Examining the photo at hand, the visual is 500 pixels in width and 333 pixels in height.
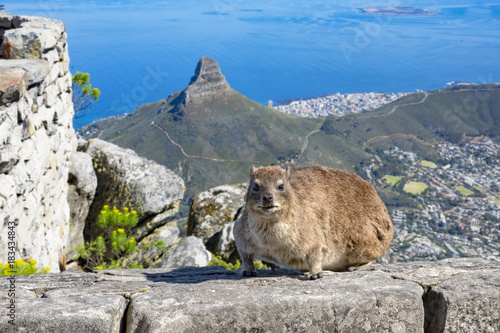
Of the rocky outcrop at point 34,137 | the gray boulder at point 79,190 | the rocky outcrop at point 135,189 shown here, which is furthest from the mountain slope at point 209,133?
the rocky outcrop at point 34,137

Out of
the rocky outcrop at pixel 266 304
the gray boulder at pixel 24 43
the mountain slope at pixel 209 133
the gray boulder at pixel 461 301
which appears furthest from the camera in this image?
the mountain slope at pixel 209 133

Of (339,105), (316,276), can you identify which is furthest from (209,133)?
(316,276)

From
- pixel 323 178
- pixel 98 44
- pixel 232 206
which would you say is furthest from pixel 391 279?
pixel 98 44

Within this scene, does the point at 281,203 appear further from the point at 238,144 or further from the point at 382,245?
the point at 238,144

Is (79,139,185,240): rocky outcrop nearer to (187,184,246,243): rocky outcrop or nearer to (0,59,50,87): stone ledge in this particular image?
(187,184,246,243): rocky outcrop

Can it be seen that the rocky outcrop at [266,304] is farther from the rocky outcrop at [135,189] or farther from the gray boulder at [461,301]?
the rocky outcrop at [135,189]

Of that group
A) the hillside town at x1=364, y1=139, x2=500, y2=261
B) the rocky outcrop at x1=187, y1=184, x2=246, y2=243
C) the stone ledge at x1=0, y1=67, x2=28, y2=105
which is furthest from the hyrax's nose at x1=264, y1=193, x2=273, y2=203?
the hillside town at x1=364, y1=139, x2=500, y2=261
